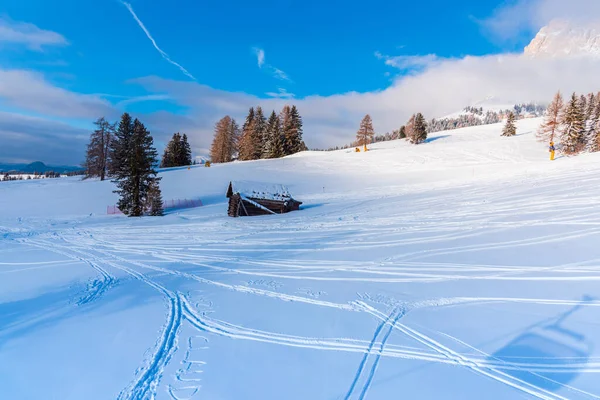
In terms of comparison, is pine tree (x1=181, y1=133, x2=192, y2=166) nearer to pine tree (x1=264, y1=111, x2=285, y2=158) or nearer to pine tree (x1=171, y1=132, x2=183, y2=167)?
pine tree (x1=171, y1=132, x2=183, y2=167)

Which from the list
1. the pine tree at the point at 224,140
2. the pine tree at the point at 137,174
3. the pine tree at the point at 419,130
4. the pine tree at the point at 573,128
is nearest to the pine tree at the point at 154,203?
the pine tree at the point at 137,174

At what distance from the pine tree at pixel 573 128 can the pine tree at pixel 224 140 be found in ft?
169

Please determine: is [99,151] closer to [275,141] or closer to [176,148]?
[176,148]

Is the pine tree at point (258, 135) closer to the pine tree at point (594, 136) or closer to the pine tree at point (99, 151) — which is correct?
the pine tree at point (99, 151)

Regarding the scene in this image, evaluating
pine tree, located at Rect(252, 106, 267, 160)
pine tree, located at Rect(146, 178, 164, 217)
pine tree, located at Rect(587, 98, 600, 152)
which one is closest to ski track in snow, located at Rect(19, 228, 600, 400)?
pine tree, located at Rect(146, 178, 164, 217)

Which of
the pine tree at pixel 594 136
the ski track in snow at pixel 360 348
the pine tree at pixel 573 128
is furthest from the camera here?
the pine tree at pixel 573 128

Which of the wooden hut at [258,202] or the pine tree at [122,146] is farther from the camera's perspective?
the pine tree at [122,146]

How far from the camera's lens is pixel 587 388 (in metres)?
3.56

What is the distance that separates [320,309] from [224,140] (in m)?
58.2

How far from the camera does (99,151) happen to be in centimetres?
4119

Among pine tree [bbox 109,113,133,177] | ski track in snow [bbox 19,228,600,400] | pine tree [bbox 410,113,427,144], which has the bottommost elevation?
ski track in snow [bbox 19,228,600,400]

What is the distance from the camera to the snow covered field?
12.5 ft

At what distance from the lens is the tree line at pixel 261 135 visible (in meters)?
53.4

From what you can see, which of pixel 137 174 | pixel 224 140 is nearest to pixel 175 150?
pixel 224 140
